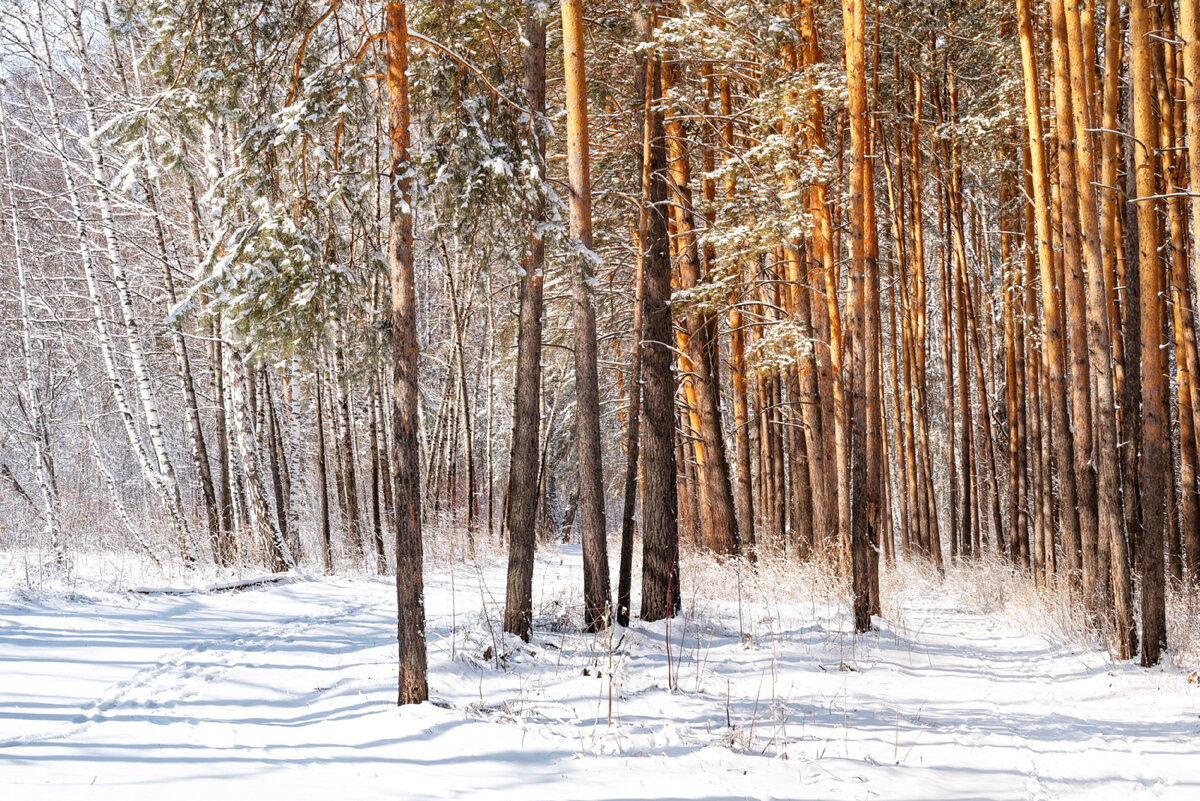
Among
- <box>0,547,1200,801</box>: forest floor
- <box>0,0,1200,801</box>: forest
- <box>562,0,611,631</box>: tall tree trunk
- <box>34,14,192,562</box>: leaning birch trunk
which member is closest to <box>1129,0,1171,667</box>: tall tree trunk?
A: <box>0,0,1200,801</box>: forest

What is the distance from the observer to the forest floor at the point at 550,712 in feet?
14.9

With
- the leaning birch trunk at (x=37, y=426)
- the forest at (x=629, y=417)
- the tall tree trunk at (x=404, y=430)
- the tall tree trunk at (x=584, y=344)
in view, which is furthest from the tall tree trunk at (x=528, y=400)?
the leaning birch trunk at (x=37, y=426)

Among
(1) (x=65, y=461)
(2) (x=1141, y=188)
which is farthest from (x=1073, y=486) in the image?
(1) (x=65, y=461)

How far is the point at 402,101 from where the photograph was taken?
19.1 ft

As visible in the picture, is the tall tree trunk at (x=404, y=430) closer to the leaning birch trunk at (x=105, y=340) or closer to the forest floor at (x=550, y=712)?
the forest floor at (x=550, y=712)

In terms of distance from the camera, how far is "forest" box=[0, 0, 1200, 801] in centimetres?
554

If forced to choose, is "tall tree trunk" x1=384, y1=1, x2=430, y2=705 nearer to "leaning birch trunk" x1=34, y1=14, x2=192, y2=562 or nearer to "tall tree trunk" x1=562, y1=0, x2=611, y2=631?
"tall tree trunk" x1=562, y1=0, x2=611, y2=631

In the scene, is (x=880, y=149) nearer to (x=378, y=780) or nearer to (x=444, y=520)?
(x=444, y=520)

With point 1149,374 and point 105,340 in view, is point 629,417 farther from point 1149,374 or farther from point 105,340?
point 105,340

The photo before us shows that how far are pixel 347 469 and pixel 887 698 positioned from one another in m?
10.6

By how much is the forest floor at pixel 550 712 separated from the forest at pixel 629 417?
0.16 feet

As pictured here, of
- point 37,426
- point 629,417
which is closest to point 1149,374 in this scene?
point 629,417

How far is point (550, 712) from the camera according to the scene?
5871 mm

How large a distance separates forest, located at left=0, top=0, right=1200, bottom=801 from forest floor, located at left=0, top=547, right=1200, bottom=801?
49mm
